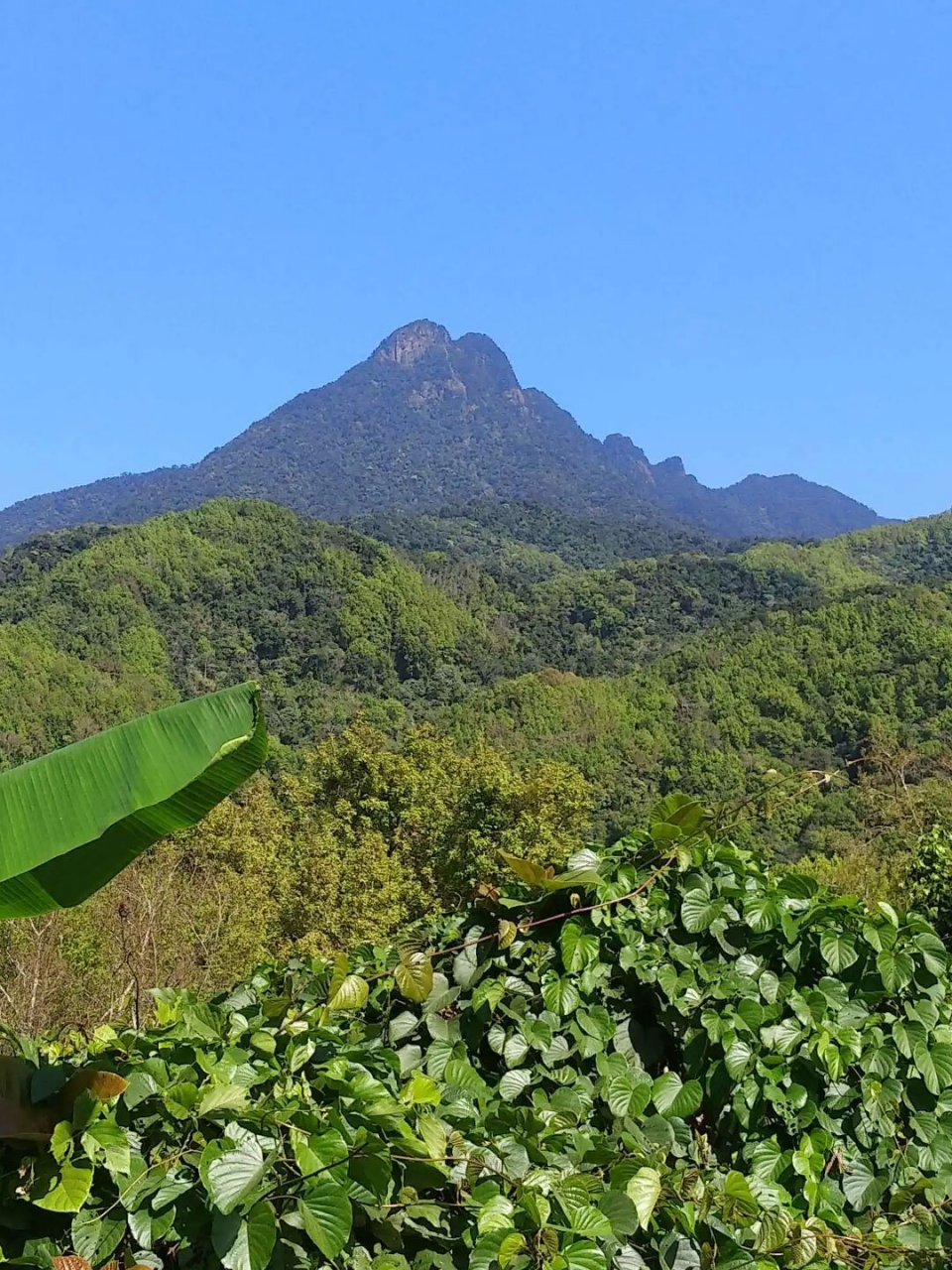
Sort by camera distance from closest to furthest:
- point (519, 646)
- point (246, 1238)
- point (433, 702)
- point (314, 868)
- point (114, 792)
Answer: point (246, 1238), point (114, 792), point (314, 868), point (433, 702), point (519, 646)

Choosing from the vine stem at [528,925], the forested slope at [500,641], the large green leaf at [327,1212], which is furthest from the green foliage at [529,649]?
the large green leaf at [327,1212]

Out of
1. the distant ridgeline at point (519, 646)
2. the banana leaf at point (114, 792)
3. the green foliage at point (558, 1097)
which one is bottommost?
the distant ridgeline at point (519, 646)

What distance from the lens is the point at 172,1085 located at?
1.32 metres

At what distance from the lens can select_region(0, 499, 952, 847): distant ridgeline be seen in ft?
152

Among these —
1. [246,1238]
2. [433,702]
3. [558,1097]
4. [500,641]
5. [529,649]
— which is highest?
[246,1238]

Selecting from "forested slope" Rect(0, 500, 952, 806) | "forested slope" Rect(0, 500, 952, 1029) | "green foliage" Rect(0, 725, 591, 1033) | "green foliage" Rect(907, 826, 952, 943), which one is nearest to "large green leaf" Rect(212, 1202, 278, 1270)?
"forested slope" Rect(0, 500, 952, 1029)

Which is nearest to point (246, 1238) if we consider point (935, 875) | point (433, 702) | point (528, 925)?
point (528, 925)

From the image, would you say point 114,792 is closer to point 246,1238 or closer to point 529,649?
point 246,1238

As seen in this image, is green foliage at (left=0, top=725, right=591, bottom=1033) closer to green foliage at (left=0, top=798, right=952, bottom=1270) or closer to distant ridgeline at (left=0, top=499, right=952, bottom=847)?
green foliage at (left=0, top=798, right=952, bottom=1270)

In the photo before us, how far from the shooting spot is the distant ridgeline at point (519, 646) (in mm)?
46469

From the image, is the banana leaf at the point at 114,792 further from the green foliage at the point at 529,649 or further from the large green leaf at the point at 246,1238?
the green foliage at the point at 529,649

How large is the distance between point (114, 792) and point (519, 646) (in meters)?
78.9

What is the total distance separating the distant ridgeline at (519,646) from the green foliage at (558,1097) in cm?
2433

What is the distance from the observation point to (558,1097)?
1.65 meters
